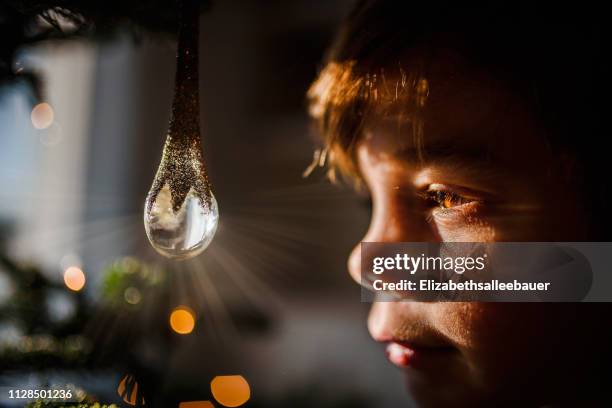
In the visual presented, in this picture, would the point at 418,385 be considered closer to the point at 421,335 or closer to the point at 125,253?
the point at 421,335

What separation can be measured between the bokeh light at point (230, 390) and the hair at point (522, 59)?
0.29 metres

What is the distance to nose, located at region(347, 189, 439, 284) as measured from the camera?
341 millimetres

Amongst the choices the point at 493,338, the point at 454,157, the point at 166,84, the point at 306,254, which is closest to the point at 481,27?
the point at 454,157

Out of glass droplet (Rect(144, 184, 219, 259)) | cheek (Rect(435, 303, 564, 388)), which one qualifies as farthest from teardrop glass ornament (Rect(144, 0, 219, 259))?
cheek (Rect(435, 303, 564, 388))

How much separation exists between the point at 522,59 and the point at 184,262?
18.4 inches

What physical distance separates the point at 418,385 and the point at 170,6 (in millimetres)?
386

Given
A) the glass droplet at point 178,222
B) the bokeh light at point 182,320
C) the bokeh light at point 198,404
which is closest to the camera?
the glass droplet at point 178,222

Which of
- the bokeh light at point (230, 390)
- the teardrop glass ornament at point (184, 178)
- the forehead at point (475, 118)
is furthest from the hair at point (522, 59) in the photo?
the bokeh light at point (230, 390)

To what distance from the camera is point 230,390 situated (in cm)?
41

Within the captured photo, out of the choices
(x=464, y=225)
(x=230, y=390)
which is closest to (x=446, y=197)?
(x=464, y=225)

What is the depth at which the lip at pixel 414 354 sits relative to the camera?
35 cm

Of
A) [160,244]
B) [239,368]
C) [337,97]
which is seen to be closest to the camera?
[160,244]

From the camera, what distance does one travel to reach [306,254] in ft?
1.95

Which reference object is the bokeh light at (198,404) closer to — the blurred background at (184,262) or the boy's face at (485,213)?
the blurred background at (184,262)
